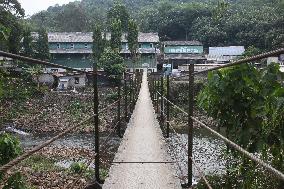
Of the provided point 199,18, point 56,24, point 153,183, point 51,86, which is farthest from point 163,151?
point 56,24

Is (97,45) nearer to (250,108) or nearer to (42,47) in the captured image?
(42,47)

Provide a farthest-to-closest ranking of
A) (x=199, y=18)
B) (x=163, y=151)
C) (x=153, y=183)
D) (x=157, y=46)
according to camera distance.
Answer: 1. (x=199, y=18)
2. (x=157, y=46)
3. (x=163, y=151)
4. (x=153, y=183)

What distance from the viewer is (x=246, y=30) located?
1699 inches

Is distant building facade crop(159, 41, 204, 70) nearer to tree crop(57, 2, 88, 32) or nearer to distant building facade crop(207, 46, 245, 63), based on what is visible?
distant building facade crop(207, 46, 245, 63)

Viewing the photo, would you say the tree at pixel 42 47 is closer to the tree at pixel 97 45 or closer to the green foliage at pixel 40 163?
the tree at pixel 97 45

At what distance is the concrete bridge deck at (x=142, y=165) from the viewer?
3496 millimetres

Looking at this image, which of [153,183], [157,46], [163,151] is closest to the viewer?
[153,183]

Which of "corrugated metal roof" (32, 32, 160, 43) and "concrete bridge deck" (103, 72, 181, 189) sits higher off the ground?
"corrugated metal roof" (32, 32, 160, 43)

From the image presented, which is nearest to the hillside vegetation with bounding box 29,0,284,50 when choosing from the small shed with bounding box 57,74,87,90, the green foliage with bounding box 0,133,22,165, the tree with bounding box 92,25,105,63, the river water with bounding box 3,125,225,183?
the tree with bounding box 92,25,105,63

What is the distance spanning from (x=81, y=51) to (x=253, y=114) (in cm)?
3592

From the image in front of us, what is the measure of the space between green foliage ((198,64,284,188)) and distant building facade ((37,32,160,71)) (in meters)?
34.0

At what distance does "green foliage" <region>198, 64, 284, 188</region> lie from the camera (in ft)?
7.63

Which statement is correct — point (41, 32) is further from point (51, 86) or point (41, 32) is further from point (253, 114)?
point (253, 114)

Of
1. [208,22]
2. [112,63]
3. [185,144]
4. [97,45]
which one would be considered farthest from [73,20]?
[185,144]
